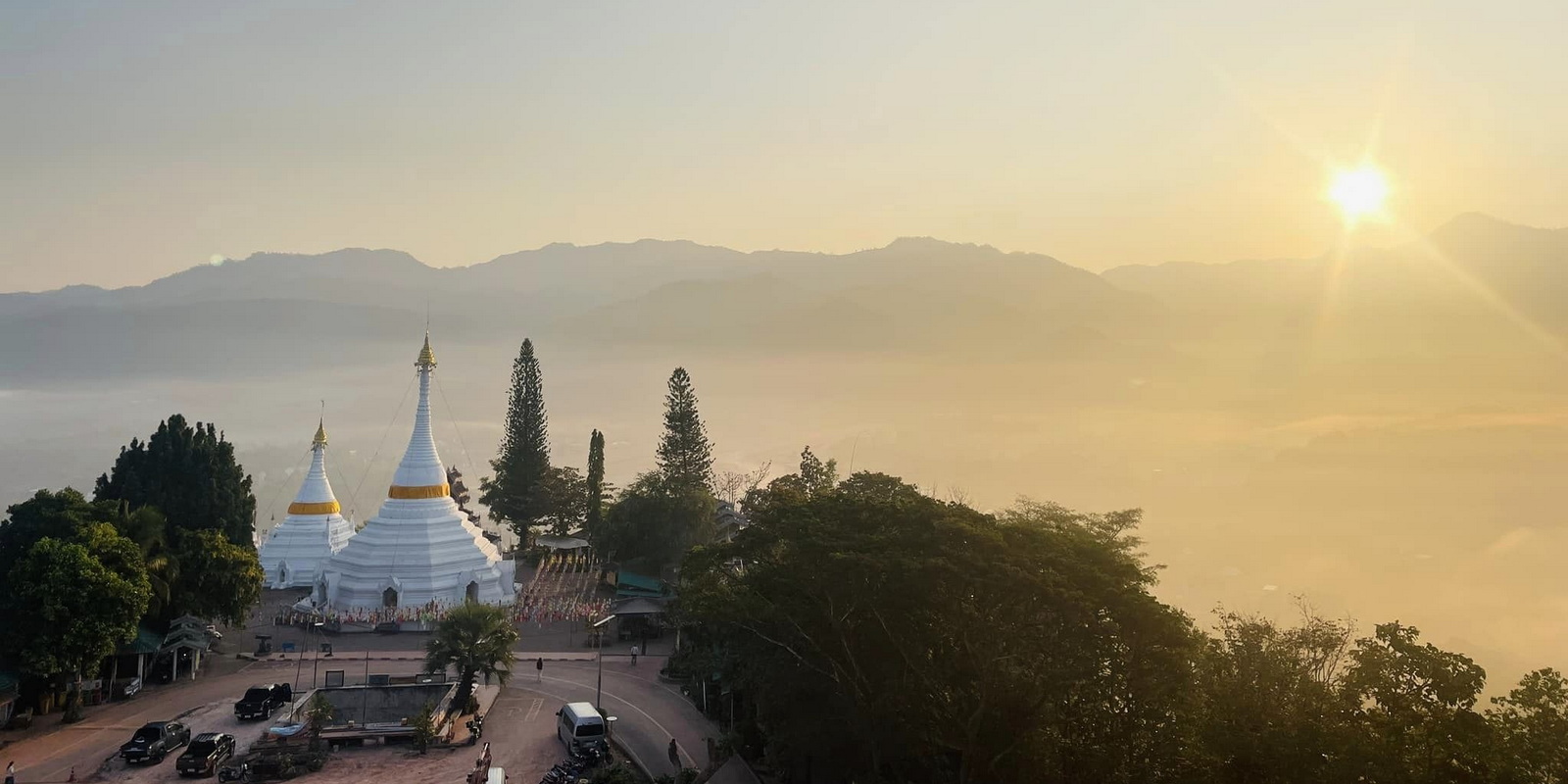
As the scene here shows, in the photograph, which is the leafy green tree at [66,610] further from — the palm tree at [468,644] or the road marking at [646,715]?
the road marking at [646,715]

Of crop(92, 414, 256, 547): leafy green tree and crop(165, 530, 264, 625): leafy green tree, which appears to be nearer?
crop(165, 530, 264, 625): leafy green tree

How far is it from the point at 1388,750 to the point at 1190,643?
10.8 feet

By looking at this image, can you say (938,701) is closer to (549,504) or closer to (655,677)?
(655,677)

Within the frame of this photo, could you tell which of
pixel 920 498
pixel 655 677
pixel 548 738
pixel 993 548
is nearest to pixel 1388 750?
pixel 993 548

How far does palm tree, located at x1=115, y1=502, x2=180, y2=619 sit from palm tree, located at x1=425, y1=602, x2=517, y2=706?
874cm

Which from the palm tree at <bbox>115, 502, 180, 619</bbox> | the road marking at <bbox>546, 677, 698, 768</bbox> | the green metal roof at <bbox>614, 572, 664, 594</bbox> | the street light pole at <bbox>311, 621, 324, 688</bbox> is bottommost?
the road marking at <bbox>546, 677, 698, 768</bbox>

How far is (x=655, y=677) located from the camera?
108ft

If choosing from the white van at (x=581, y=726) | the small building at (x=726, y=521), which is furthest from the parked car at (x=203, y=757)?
the small building at (x=726, y=521)

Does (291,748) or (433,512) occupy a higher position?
(433,512)

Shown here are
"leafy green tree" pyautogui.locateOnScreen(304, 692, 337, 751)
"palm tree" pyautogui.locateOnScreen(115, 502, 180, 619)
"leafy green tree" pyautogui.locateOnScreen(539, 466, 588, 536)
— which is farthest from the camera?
"leafy green tree" pyautogui.locateOnScreen(539, 466, 588, 536)

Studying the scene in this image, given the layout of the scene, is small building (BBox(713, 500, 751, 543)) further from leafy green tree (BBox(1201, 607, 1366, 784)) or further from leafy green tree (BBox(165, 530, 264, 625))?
leafy green tree (BBox(1201, 607, 1366, 784))

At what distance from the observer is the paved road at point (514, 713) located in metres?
24.5

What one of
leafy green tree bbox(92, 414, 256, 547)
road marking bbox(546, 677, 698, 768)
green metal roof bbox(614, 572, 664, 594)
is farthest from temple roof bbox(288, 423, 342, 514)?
road marking bbox(546, 677, 698, 768)

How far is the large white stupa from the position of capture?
39594 mm
